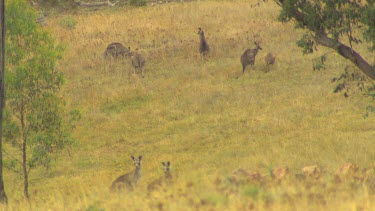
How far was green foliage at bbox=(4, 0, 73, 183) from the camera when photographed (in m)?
18.7

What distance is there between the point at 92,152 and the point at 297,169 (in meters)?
8.53

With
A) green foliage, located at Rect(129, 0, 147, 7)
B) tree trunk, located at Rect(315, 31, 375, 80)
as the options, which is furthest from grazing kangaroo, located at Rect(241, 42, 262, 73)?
green foliage, located at Rect(129, 0, 147, 7)

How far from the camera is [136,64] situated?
106 ft

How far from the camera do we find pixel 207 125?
25.1m

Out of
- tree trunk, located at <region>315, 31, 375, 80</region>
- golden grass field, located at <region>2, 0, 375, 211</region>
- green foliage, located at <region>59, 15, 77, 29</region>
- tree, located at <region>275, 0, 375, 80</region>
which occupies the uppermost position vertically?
tree, located at <region>275, 0, 375, 80</region>

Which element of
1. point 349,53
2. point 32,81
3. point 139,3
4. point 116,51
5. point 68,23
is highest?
point 139,3

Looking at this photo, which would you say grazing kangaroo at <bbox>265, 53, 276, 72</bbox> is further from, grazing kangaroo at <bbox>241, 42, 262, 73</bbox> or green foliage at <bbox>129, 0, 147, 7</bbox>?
green foliage at <bbox>129, 0, 147, 7</bbox>

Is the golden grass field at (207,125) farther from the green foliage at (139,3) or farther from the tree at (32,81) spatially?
the green foliage at (139,3)

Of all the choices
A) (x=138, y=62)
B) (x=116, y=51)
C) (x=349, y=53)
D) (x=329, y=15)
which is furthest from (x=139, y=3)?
(x=329, y=15)

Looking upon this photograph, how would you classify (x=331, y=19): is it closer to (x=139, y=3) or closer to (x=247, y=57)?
(x=247, y=57)

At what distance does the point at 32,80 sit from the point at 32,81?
4 centimetres

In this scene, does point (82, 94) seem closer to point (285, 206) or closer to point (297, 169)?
point (297, 169)

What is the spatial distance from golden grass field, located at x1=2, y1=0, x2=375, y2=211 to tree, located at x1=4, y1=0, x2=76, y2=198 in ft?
5.14

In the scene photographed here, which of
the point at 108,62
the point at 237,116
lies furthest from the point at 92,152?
the point at 108,62
